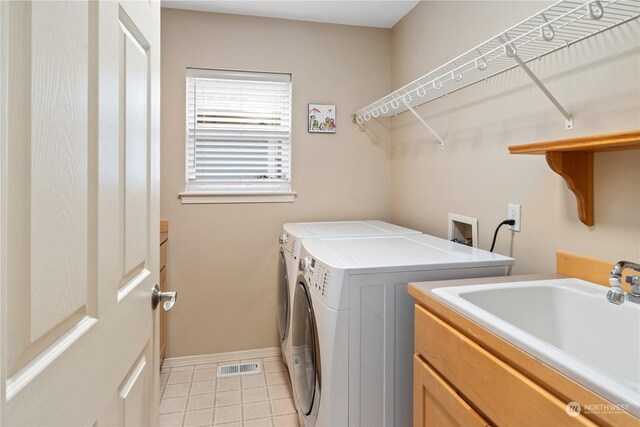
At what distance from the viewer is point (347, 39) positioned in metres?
2.70

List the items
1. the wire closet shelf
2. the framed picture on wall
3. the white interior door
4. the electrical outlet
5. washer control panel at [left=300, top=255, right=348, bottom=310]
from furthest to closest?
the framed picture on wall, the electrical outlet, washer control panel at [left=300, top=255, right=348, bottom=310], the wire closet shelf, the white interior door

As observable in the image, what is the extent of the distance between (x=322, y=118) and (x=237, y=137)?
0.66 metres

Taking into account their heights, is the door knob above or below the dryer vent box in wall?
below

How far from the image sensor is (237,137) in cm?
260

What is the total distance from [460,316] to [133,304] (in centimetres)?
83

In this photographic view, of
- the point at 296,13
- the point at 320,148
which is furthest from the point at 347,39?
the point at 320,148

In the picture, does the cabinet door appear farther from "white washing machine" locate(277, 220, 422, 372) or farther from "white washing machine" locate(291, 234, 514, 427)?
"white washing machine" locate(277, 220, 422, 372)

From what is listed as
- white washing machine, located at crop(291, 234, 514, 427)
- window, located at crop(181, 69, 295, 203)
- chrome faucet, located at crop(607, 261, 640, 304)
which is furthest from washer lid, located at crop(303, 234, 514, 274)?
window, located at crop(181, 69, 295, 203)

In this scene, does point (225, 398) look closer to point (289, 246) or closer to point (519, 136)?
point (289, 246)

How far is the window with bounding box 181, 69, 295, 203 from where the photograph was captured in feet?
8.30

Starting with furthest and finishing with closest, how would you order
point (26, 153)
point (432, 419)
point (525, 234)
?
point (525, 234)
point (432, 419)
point (26, 153)

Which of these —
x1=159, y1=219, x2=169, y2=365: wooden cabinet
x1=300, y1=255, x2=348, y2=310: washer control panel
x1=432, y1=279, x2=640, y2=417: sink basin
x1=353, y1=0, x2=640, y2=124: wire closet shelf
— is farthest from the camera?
x1=159, y1=219, x2=169, y2=365: wooden cabinet

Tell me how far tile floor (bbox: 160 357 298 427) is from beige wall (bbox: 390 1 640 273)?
1.39 m

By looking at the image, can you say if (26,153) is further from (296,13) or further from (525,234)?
(296,13)
